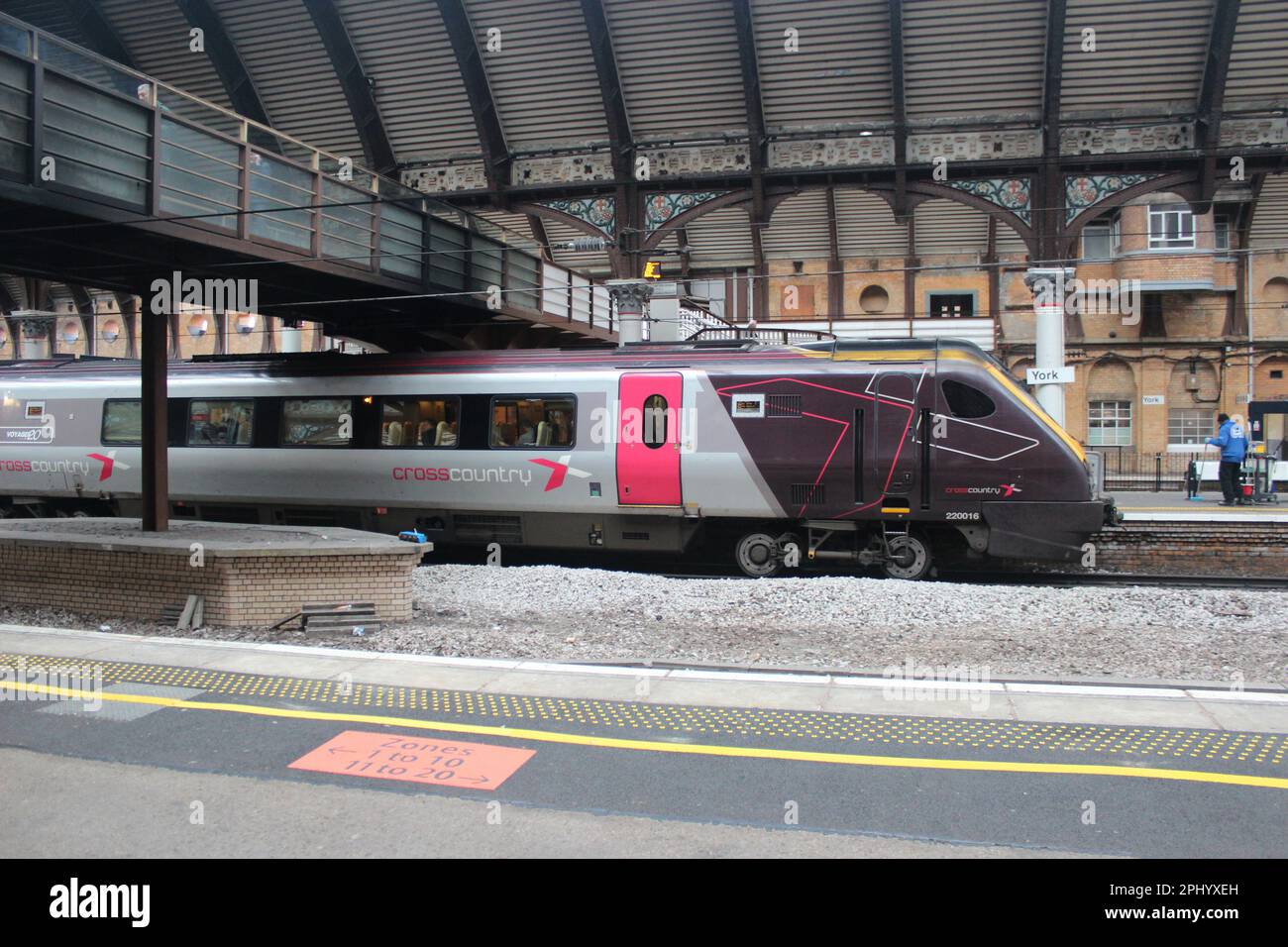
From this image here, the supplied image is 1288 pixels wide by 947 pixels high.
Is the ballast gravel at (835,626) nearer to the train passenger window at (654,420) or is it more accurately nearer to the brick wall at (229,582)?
the brick wall at (229,582)

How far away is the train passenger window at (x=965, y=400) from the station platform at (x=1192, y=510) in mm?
6191

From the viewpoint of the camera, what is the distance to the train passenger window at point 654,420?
13.7 meters

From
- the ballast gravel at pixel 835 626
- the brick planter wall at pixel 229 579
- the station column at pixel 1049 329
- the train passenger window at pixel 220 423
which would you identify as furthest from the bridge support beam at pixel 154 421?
the station column at pixel 1049 329

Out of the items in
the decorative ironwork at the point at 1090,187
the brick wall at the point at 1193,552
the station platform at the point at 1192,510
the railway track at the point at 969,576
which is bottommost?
the railway track at the point at 969,576

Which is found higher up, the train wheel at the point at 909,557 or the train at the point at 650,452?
the train at the point at 650,452

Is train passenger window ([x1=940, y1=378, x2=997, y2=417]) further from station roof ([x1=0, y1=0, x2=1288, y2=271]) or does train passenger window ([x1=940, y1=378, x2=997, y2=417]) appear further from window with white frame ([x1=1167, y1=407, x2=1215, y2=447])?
window with white frame ([x1=1167, y1=407, x2=1215, y2=447])

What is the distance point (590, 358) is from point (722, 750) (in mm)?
9248

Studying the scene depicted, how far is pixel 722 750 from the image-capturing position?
5762mm

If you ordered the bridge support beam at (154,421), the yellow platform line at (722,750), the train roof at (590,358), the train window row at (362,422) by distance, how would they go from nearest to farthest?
the yellow platform line at (722,750), the bridge support beam at (154,421), the train roof at (590,358), the train window row at (362,422)

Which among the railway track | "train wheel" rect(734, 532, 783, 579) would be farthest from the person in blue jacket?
"train wheel" rect(734, 532, 783, 579)

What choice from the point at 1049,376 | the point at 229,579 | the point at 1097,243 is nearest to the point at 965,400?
the point at 229,579

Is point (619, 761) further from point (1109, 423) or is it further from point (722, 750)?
point (1109, 423)

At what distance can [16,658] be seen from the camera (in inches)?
309

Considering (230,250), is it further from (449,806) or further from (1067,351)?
(1067,351)
